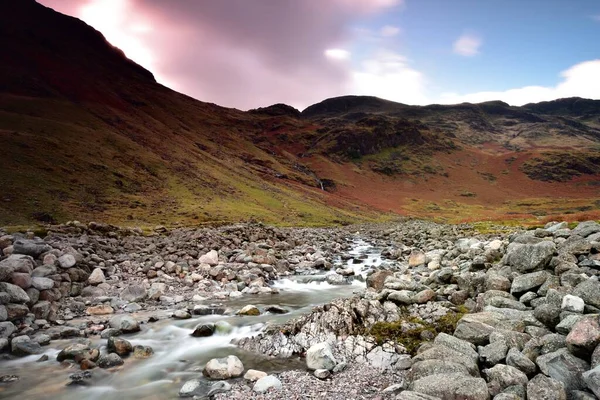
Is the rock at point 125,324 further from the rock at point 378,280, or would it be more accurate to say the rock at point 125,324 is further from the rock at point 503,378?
A: the rock at point 503,378

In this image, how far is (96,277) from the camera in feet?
77.8

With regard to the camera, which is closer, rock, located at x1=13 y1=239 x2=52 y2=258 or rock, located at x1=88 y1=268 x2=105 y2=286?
rock, located at x1=13 y1=239 x2=52 y2=258

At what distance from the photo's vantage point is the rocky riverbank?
8.85m

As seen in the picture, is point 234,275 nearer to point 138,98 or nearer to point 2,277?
point 2,277

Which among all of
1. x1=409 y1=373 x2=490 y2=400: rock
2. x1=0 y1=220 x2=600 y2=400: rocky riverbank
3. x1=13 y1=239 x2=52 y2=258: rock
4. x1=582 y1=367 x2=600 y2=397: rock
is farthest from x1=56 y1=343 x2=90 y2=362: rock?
x1=582 y1=367 x2=600 y2=397: rock

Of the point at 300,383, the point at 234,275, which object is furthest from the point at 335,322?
the point at 234,275

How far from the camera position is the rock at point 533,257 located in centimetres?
1573

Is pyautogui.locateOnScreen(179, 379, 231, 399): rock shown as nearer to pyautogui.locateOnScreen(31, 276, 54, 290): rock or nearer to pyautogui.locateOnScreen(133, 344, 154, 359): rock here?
pyautogui.locateOnScreen(133, 344, 154, 359): rock

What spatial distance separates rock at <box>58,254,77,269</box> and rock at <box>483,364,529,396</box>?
23553 millimetres

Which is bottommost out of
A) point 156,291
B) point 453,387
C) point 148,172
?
point 156,291

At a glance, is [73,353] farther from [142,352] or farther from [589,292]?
[589,292]

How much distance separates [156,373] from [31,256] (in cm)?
1401

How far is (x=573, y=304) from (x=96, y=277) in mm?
25131

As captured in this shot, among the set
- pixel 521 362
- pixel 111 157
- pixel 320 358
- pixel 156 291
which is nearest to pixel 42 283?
pixel 156 291
